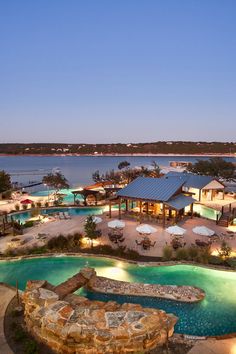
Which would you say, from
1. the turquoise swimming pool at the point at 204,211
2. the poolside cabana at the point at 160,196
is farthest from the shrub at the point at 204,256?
the turquoise swimming pool at the point at 204,211

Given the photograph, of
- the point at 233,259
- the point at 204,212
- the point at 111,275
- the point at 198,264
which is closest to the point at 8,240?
the point at 111,275

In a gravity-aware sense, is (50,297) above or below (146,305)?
above

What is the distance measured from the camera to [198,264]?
1474cm

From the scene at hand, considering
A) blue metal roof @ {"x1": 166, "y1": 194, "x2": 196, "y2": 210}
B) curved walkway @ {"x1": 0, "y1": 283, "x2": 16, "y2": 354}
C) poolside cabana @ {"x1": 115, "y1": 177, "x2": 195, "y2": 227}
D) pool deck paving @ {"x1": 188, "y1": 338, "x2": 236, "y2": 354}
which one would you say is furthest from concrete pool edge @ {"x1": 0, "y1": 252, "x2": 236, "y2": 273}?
blue metal roof @ {"x1": 166, "y1": 194, "x2": 196, "y2": 210}

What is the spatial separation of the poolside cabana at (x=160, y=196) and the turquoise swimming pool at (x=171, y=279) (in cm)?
690

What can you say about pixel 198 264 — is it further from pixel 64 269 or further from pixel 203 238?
pixel 64 269

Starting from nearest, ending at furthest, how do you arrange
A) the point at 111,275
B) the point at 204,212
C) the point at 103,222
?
1. the point at 111,275
2. the point at 103,222
3. the point at 204,212

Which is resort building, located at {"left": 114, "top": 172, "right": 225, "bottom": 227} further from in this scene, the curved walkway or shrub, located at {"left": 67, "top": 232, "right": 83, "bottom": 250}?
the curved walkway

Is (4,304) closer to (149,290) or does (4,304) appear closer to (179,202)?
(149,290)

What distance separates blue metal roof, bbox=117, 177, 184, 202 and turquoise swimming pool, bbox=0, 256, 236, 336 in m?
7.59

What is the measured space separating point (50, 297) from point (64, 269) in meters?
4.90

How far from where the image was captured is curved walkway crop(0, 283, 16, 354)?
27.5ft

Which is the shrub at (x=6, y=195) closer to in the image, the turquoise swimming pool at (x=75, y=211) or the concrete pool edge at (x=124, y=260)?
the turquoise swimming pool at (x=75, y=211)

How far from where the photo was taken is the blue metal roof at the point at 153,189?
21.8m
